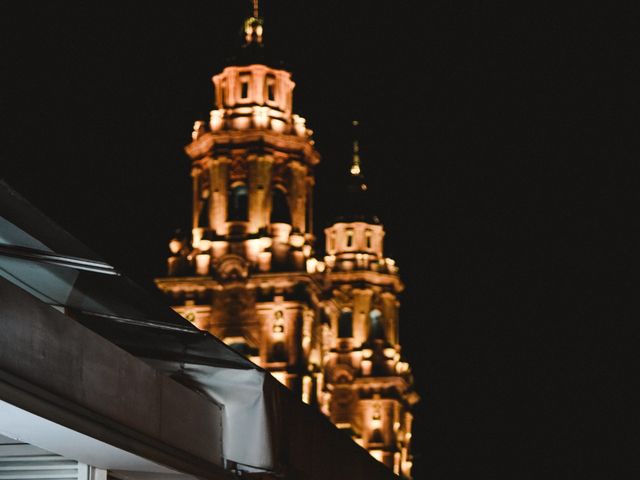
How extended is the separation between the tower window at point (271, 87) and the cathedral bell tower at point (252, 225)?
0.26ft

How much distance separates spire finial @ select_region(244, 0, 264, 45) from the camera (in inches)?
3243

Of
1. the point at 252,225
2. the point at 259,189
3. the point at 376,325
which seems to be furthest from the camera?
the point at 376,325

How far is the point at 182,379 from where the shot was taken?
13.3 metres

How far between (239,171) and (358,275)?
3077cm

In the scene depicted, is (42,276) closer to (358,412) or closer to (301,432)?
(301,432)

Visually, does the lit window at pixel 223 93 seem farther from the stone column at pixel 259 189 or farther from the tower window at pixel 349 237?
the tower window at pixel 349 237

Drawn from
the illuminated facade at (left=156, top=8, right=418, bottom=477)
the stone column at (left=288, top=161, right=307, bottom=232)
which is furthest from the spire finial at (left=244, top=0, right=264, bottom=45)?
the stone column at (left=288, top=161, right=307, bottom=232)

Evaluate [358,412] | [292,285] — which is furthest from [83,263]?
[358,412]

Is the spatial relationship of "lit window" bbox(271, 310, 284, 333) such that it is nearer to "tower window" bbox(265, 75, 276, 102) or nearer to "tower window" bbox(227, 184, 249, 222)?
"tower window" bbox(227, 184, 249, 222)

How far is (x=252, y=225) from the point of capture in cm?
7519

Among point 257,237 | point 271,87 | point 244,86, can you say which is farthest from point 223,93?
point 257,237

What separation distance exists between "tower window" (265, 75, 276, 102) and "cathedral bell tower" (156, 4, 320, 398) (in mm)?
79

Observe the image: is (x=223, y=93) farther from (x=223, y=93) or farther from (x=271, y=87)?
(x=271, y=87)

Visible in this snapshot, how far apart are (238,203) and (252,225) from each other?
269 cm
